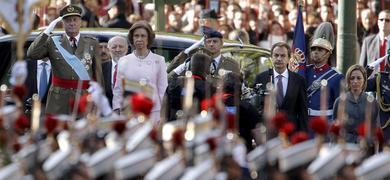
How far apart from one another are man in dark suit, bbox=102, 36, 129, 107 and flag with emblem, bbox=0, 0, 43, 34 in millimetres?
3123

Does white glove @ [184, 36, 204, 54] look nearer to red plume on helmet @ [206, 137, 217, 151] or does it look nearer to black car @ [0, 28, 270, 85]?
black car @ [0, 28, 270, 85]

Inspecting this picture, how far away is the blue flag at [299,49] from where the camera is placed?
62.7 ft

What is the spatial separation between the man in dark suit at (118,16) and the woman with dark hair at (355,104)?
5498 mm

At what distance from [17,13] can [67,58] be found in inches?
117

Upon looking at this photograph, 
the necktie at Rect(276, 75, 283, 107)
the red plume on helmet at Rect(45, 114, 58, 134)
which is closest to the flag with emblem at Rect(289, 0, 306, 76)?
the necktie at Rect(276, 75, 283, 107)

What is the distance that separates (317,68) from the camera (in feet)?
61.2

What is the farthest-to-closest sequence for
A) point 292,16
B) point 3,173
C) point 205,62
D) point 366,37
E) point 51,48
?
point 292,16 < point 366,37 < point 51,48 < point 205,62 < point 3,173

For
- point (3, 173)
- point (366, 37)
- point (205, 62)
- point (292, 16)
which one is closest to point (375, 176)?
point (3, 173)

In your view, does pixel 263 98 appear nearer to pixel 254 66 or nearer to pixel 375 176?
pixel 254 66

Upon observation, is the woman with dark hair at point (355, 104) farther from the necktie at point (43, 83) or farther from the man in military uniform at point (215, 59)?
the necktie at point (43, 83)

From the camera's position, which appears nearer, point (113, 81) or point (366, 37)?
point (113, 81)

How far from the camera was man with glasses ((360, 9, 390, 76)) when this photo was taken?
20.5m

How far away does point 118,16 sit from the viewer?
2333 centimetres

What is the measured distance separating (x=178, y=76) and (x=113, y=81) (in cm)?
85
